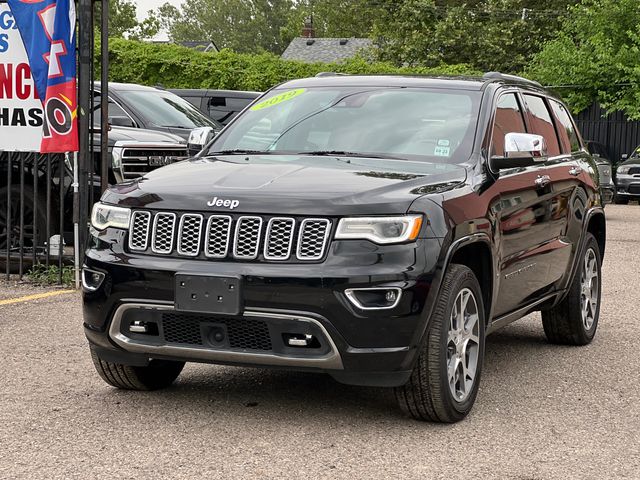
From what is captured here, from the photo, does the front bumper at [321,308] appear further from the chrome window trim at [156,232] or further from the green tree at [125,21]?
the green tree at [125,21]

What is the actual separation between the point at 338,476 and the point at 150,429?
111 cm

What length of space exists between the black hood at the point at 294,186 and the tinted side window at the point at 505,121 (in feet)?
2.04

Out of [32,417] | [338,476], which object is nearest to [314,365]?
[338,476]

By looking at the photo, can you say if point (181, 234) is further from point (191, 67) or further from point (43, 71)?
point (191, 67)

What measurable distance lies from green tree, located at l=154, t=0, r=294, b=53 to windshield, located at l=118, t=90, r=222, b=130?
91209 mm

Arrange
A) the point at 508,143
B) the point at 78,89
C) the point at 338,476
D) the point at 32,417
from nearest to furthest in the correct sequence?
the point at 338,476 < the point at 32,417 < the point at 508,143 < the point at 78,89

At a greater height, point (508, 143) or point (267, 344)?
point (508, 143)

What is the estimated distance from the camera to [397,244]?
16.6ft

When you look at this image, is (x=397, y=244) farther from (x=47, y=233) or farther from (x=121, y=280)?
(x=47, y=233)

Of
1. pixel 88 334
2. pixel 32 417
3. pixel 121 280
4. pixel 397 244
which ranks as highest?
pixel 397 244

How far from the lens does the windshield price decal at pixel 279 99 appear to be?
6.87m

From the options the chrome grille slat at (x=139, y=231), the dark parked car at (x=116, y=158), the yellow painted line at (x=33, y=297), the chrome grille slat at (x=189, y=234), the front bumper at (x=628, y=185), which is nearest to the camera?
the chrome grille slat at (x=189, y=234)

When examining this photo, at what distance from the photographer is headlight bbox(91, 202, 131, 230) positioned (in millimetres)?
5449

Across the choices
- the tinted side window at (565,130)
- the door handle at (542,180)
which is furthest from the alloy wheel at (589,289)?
the door handle at (542,180)
